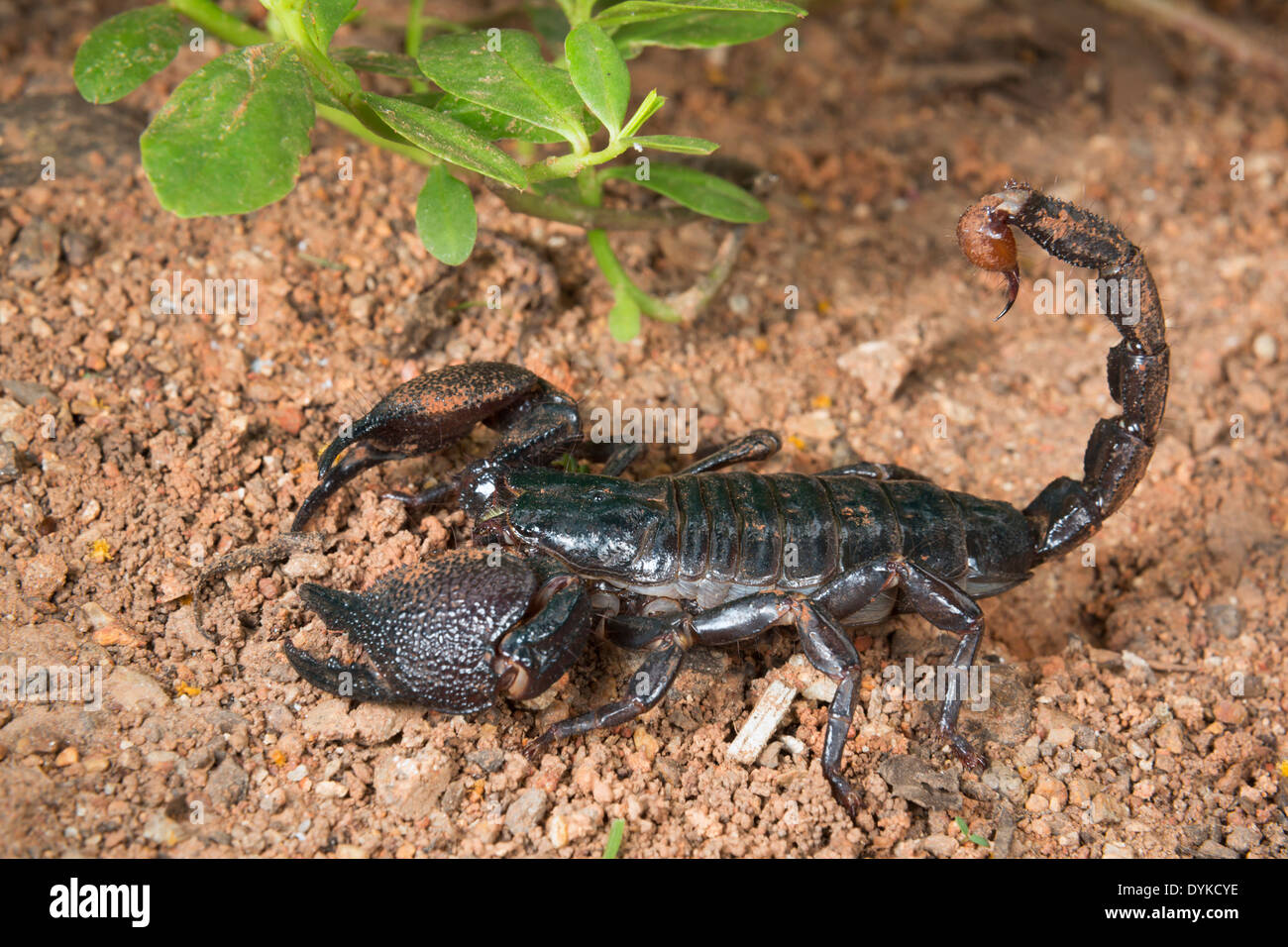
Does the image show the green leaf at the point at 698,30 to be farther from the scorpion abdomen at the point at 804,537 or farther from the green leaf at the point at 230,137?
the scorpion abdomen at the point at 804,537

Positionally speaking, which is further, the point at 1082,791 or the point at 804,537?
the point at 804,537

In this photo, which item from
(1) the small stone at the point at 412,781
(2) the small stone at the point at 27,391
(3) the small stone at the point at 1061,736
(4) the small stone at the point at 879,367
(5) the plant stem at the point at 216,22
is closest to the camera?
(1) the small stone at the point at 412,781

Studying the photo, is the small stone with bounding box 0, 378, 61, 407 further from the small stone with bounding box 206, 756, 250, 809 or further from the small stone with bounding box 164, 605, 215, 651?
the small stone with bounding box 206, 756, 250, 809

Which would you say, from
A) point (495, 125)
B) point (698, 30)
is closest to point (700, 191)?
point (698, 30)

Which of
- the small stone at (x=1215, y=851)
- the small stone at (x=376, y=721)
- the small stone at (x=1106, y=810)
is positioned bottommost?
the small stone at (x=1215, y=851)

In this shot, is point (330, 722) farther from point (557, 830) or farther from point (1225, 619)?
point (1225, 619)

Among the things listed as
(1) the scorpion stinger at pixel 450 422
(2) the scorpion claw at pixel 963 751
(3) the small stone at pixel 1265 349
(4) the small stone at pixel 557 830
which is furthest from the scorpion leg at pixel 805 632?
(3) the small stone at pixel 1265 349
